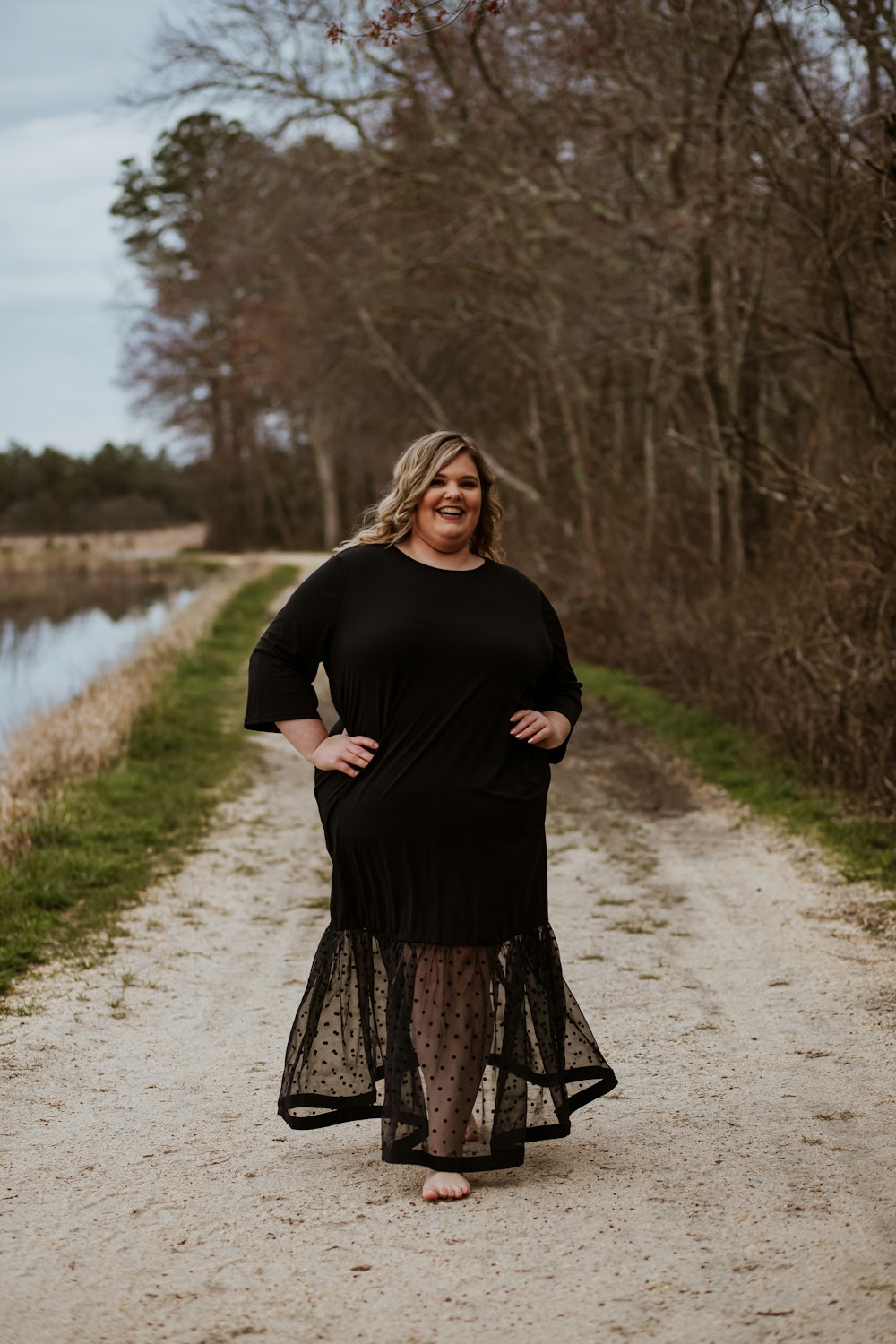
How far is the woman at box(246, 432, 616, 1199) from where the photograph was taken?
374 centimetres

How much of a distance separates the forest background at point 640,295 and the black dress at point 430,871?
68.1 inches

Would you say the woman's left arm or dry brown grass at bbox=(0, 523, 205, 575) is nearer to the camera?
the woman's left arm

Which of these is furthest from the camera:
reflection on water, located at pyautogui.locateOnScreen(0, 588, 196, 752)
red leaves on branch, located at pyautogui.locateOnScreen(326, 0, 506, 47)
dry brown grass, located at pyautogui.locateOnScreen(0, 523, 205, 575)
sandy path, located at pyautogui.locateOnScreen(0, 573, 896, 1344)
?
dry brown grass, located at pyautogui.locateOnScreen(0, 523, 205, 575)

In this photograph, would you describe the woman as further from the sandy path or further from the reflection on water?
the reflection on water

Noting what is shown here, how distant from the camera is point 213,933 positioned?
692 cm

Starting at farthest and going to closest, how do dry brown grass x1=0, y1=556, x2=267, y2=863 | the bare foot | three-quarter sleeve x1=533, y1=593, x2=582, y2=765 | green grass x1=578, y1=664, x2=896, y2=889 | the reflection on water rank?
the reflection on water
dry brown grass x1=0, y1=556, x2=267, y2=863
green grass x1=578, y1=664, x2=896, y2=889
three-quarter sleeve x1=533, y1=593, x2=582, y2=765
the bare foot

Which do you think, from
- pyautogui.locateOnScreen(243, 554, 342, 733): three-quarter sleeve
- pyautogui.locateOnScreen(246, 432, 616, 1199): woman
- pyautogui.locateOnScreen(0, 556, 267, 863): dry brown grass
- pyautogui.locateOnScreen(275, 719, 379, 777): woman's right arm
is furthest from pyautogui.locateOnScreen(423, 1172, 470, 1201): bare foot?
pyautogui.locateOnScreen(0, 556, 267, 863): dry brown grass

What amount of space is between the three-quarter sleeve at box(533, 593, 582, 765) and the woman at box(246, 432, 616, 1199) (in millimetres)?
17

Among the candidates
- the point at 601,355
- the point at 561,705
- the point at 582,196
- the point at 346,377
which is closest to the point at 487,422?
the point at 346,377

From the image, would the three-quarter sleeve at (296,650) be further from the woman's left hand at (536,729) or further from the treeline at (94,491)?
the treeline at (94,491)

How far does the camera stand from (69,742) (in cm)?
1121

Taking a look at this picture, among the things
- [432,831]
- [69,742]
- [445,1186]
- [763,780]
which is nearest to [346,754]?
[432,831]

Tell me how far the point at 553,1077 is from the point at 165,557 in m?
45.7

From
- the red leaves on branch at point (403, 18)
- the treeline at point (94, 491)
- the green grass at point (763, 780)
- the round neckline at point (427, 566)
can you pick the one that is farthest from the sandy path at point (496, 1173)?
the treeline at point (94, 491)
